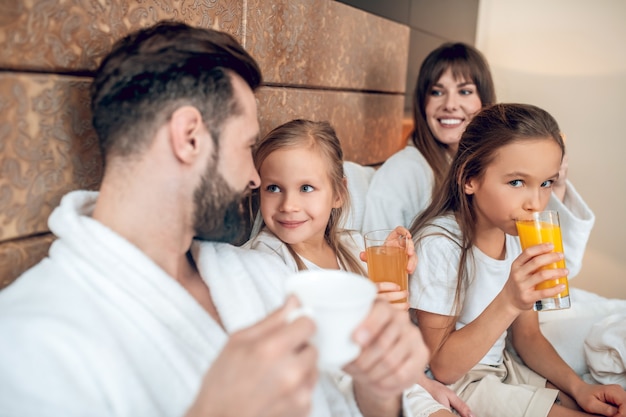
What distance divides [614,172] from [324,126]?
2.47m

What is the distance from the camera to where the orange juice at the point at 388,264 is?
4.62ft

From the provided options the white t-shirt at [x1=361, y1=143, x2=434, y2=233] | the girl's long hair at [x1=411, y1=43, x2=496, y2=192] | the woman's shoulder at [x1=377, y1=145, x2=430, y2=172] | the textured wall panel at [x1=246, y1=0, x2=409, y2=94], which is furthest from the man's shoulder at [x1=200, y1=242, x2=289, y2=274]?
the girl's long hair at [x1=411, y1=43, x2=496, y2=192]

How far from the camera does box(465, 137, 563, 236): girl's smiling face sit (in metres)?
1.61

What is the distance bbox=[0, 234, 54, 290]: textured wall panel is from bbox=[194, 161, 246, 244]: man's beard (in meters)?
0.31

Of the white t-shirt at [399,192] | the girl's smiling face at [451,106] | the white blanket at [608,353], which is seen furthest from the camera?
the girl's smiling face at [451,106]

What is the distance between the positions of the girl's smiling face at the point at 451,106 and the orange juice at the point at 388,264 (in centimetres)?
122

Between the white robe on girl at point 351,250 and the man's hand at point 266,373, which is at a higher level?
the man's hand at point 266,373

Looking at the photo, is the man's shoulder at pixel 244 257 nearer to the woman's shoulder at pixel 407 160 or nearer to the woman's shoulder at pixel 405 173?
the woman's shoulder at pixel 405 173

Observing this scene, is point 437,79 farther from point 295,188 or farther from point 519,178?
point 295,188

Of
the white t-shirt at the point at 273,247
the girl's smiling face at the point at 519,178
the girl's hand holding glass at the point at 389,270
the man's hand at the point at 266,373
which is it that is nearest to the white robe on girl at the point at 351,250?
the white t-shirt at the point at 273,247

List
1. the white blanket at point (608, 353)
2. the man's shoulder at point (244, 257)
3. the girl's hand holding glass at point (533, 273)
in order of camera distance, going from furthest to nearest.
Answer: the white blanket at point (608, 353), the girl's hand holding glass at point (533, 273), the man's shoulder at point (244, 257)

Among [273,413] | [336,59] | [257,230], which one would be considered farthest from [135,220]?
[336,59]

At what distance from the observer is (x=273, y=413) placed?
2.28 feet

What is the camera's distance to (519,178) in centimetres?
162
